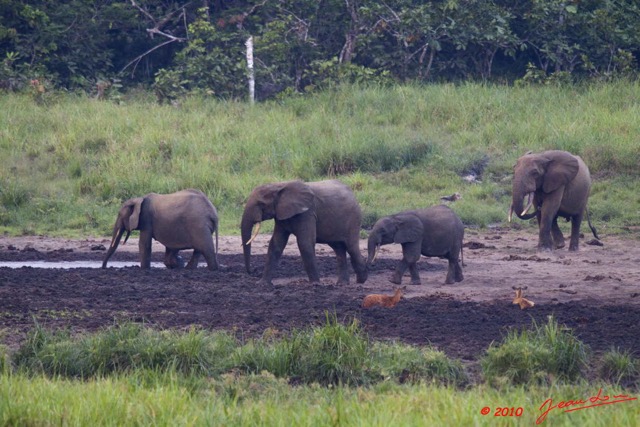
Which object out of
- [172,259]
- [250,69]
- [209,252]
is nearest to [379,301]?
[209,252]

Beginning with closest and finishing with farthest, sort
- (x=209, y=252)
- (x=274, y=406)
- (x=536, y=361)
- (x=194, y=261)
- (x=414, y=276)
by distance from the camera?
(x=274, y=406), (x=536, y=361), (x=414, y=276), (x=209, y=252), (x=194, y=261)

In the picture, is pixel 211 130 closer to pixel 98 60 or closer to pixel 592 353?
pixel 98 60

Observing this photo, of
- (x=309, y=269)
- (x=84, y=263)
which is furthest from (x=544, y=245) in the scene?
(x=84, y=263)

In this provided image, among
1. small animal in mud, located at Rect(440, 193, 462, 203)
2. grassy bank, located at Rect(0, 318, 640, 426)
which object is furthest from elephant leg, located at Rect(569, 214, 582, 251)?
grassy bank, located at Rect(0, 318, 640, 426)

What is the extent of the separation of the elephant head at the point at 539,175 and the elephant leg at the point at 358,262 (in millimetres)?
2723

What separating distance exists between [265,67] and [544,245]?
1000 centimetres

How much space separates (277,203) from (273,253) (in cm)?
54

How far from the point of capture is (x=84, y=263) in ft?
40.7

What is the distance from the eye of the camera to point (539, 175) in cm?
1284

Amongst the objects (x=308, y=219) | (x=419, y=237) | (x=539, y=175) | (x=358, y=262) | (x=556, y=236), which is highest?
(x=539, y=175)

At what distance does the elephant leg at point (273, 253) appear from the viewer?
10.5 metres

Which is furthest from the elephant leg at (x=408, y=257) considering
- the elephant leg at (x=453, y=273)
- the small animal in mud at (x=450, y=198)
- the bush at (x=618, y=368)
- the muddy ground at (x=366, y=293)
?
the small animal in mud at (x=450, y=198)

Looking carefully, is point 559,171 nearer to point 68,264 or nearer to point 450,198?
point 450,198

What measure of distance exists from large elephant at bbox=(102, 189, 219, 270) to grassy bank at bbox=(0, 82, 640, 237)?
276 cm
